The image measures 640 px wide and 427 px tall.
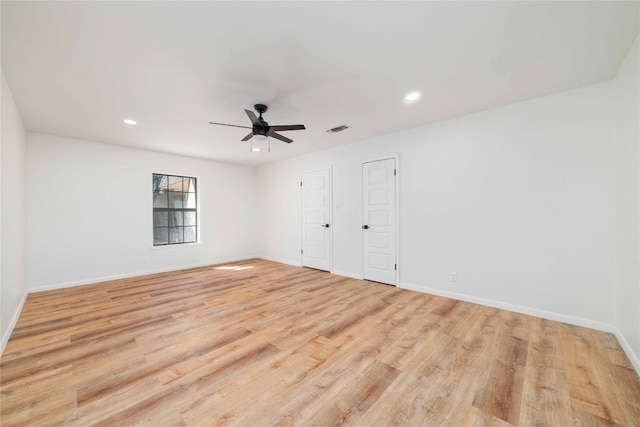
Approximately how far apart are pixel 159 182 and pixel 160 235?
3.88 feet

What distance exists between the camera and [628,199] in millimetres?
2266

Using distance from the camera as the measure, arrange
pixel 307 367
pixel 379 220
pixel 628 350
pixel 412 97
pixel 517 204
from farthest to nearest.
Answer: pixel 379 220
pixel 517 204
pixel 412 97
pixel 628 350
pixel 307 367

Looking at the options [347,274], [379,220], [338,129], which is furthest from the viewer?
[347,274]

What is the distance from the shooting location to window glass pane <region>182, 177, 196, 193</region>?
5.90m

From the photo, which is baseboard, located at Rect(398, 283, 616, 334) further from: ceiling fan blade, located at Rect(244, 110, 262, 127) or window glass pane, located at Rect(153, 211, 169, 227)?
window glass pane, located at Rect(153, 211, 169, 227)

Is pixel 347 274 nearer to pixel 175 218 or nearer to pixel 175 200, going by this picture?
pixel 175 218

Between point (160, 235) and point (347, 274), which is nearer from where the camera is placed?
point (347, 274)

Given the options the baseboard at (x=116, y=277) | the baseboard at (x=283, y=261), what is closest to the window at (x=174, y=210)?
the baseboard at (x=116, y=277)

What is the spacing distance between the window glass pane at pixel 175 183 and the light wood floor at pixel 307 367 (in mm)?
2920

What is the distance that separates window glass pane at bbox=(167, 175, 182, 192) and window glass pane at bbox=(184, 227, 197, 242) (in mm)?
952

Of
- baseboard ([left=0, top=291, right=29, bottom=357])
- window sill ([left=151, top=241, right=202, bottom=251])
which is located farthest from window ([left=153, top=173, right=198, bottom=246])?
baseboard ([left=0, top=291, right=29, bottom=357])

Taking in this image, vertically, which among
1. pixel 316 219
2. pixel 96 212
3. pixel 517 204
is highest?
pixel 517 204

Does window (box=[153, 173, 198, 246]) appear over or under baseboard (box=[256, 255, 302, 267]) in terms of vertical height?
over

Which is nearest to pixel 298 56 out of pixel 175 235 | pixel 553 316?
pixel 553 316
